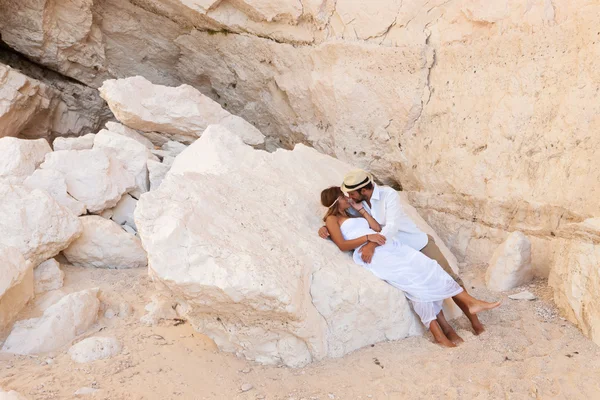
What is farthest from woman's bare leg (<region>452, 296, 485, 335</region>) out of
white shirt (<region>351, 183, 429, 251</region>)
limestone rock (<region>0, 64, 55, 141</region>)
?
limestone rock (<region>0, 64, 55, 141</region>)

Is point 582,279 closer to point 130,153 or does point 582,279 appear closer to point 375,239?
point 375,239

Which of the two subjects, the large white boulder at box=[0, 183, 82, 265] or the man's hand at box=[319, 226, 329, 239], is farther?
the large white boulder at box=[0, 183, 82, 265]

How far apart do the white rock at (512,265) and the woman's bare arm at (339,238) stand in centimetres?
124

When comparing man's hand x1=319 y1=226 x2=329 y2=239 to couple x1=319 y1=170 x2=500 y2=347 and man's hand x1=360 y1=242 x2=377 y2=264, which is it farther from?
man's hand x1=360 y1=242 x2=377 y2=264

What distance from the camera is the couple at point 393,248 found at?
3307 mm

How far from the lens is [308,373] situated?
2945mm

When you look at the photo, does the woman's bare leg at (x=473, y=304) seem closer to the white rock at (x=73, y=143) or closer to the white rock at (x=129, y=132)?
the white rock at (x=129, y=132)

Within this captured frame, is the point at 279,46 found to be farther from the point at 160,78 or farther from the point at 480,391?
the point at 480,391

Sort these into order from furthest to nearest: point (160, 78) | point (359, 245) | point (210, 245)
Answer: point (160, 78)
point (359, 245)
point (210, 245)

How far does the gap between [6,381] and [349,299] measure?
6.11 feet

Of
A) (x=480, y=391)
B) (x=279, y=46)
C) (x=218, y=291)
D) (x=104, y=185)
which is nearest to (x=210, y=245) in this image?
(x=218, y=291)

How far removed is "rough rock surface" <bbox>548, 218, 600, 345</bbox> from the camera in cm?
317

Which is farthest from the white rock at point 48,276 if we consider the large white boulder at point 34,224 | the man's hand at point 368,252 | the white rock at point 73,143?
the man's hand at point 368,252

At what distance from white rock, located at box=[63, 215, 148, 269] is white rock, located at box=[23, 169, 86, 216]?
0.15 metres
